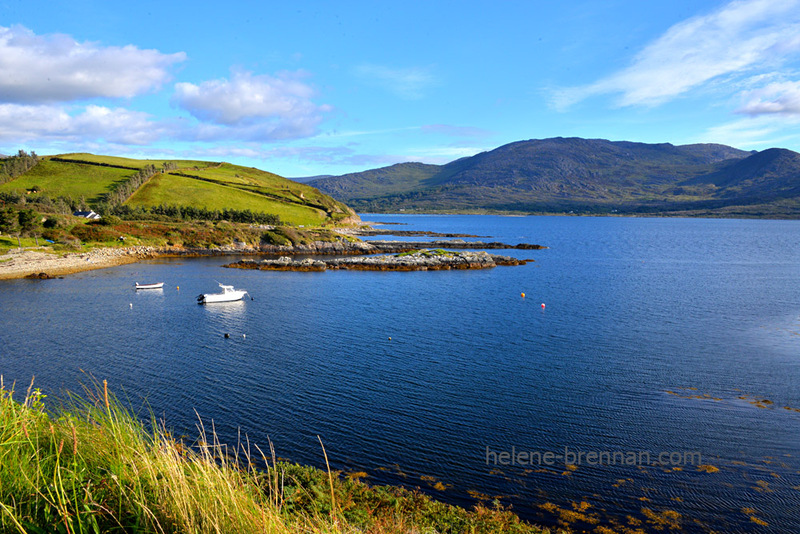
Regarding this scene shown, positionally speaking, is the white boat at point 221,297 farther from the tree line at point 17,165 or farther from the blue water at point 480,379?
the tree line at point 17,165

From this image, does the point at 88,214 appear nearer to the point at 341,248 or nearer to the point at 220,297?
the point at 341,248

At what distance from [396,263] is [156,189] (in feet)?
355

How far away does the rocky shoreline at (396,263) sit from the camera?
286 feet

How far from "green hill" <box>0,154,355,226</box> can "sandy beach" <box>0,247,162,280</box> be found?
49508mm

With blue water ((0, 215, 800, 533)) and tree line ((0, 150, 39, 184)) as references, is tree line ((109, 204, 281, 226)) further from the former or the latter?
blue water ((0, 215, 800, 533))

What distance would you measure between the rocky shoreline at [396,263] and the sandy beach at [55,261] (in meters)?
21.8

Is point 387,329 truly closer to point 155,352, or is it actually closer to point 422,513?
point 155,352

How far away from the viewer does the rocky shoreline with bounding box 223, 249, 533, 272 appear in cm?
8731

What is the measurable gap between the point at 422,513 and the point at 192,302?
47.3 meters

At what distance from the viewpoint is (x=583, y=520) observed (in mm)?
16484

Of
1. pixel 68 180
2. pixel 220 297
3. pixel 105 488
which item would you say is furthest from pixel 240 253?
pixel 105 488

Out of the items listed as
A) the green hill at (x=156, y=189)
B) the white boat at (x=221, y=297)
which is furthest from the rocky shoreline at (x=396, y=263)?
the green hill at (x=156, y=189)

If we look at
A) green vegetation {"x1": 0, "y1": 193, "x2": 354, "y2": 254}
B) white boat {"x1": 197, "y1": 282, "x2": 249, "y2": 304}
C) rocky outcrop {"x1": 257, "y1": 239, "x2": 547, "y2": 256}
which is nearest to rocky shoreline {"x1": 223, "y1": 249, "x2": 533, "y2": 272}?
rocky outcrop {"x1": 257, "y1": 239, "x2": 547, "y2": 256}

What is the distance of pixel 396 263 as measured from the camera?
292 feet
